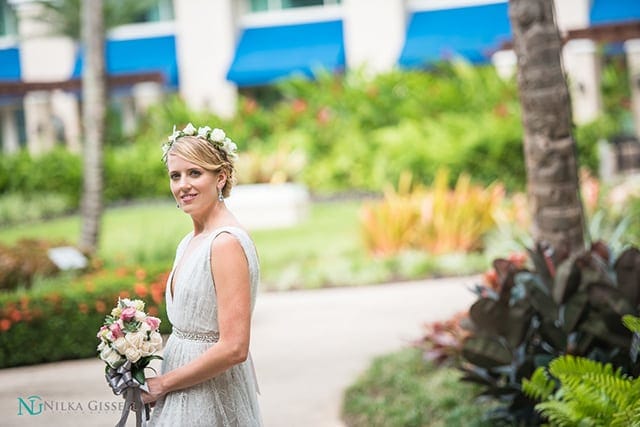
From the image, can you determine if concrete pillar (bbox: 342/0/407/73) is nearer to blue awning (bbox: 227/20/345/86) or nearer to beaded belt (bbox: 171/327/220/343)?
blue awning (bbox: 227/20/345/86)

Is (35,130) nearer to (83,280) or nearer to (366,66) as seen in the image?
(366,66)

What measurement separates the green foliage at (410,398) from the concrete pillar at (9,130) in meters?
32.3

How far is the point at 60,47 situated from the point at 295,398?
3048 cm

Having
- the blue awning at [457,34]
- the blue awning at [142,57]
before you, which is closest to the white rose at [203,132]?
the blue awning at [457,34]

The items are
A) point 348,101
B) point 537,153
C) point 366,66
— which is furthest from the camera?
point 366,66

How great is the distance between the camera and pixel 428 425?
21.8 feet

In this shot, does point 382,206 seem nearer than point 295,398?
No

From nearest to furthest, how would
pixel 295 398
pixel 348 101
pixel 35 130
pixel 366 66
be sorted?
pixel 295 398
pixel 348 101
pixel 366 66
pixel 35 130

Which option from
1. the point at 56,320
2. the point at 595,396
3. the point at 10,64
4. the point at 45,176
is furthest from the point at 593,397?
the point at 10,64

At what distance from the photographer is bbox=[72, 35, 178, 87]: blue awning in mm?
34062

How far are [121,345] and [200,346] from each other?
26 cm

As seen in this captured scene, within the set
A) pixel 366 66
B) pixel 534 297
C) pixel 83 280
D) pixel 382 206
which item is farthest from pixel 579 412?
pixel 366 66

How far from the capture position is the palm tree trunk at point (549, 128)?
6379 millimetres

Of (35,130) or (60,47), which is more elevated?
(60,47)
